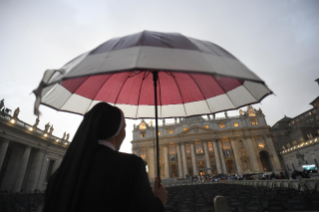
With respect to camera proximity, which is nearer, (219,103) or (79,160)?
(79,160)

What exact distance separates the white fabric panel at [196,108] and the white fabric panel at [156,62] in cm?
169

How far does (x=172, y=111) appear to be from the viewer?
12.9ft

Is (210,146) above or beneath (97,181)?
above

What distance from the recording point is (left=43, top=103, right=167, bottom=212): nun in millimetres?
1123

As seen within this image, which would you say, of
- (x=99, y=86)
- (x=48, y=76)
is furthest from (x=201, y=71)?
(x=99, y=86)

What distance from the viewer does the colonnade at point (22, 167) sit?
20.9m

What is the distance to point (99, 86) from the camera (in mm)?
3277

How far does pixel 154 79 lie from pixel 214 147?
51.9 metres

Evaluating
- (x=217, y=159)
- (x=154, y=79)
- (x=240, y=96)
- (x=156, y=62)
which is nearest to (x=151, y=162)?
(x=217, y=159)

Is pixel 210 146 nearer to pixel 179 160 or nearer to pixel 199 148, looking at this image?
pixel 199 148

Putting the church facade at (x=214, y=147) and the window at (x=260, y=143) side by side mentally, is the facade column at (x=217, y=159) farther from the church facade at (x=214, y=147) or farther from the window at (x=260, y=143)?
the window at (x=260, y=143)

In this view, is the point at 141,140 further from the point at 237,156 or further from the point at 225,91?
the point at 225,91

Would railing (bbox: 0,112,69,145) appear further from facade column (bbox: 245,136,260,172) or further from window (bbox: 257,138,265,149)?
window (bbox: 257,138,265,149)

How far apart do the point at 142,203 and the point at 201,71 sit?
1311 millimetres
